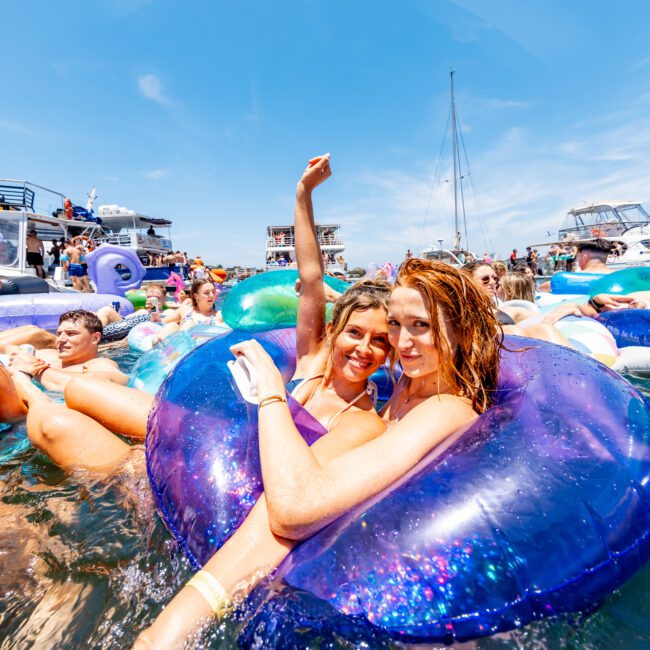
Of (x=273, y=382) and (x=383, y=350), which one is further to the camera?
(x=383, y=350)

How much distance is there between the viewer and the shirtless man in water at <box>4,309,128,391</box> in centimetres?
305

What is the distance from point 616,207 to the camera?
2362cm

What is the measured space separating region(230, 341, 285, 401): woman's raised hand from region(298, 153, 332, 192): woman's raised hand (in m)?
0.86

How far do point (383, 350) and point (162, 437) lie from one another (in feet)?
3.30

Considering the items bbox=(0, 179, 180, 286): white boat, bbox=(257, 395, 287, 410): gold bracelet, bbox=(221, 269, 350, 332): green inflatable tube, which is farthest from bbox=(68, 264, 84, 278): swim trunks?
bbox=(257, 395, 287, 410): gold bracelet

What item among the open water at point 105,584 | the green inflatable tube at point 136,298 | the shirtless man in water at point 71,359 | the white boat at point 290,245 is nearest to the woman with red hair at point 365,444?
the open water at point 105,584

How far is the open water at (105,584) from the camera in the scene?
1.08m

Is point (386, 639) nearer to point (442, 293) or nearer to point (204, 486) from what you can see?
point (204, 486)

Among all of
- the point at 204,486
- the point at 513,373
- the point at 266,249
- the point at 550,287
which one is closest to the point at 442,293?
the point at 513,373

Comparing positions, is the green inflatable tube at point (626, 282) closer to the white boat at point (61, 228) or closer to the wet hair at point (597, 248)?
the wet hair at point (597, 248)

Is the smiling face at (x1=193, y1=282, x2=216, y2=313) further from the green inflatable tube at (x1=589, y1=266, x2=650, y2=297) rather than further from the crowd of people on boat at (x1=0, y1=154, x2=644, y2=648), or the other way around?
the green inflatable tube at (x1=589, y1=266, x2=650, y2=297)

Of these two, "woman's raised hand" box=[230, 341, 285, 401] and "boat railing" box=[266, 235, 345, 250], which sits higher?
"boat railing" box=[266, 235, 345, 250]

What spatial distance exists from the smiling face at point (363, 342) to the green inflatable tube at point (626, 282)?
14.0 feet

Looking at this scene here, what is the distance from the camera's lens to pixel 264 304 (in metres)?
3.23
